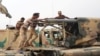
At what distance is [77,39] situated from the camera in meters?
13.4

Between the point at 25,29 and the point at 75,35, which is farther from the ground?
the point at 25,29

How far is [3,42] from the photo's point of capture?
75.0ft

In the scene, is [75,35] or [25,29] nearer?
[75,35]

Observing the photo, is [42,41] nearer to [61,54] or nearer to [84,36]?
[84,36]

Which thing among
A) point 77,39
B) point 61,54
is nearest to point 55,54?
point 61,54

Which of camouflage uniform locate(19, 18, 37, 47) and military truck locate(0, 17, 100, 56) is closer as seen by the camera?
military truck locate(0, 17, 100, 56)

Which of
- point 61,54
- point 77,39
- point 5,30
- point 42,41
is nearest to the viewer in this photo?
point 61,54

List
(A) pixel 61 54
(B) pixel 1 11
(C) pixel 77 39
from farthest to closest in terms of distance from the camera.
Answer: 1. (B) pixel 1 11
2. (C) pixel 77 39
3. (A) pixel 61 54

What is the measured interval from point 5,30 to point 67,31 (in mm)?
9561

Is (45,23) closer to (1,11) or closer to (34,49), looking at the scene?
(34,49)

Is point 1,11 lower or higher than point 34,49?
higher

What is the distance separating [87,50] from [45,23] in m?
A: 2.46

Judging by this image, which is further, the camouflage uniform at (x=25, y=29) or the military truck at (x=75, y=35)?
the camouflage uniform at (x=25, y=29)

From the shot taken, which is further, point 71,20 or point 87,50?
point 71,20
